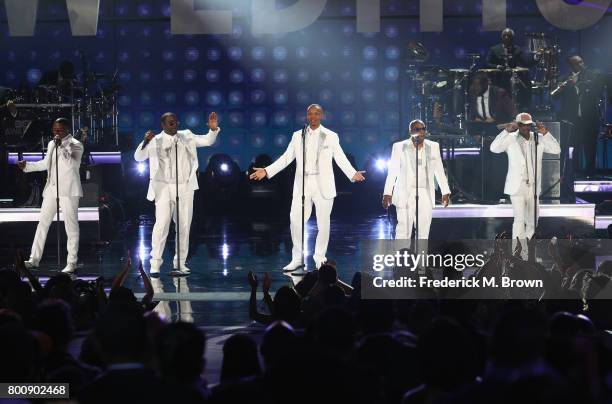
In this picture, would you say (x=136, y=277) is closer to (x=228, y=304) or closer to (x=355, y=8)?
(x=228, y=304)

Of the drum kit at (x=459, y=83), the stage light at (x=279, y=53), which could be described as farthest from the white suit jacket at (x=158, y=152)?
the stage light at (x=279, y=53)

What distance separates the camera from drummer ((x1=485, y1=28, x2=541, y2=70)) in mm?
15039

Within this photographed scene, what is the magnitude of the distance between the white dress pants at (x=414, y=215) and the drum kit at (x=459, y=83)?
11.7 ft

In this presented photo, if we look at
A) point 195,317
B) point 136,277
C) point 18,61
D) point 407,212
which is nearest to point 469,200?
point 407,212

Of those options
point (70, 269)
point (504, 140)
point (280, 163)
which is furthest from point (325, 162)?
point (70, 269)

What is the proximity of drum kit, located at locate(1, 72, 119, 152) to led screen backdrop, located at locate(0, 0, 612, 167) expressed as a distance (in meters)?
1.78

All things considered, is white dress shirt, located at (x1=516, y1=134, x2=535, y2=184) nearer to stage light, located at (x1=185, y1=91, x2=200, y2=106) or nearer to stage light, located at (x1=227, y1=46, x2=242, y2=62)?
stage light, located at (x1=227, y1=46, x2=242, y2=62)

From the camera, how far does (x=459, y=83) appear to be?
15289 mm

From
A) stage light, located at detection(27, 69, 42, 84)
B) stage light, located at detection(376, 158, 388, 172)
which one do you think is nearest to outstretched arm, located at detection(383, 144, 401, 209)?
stage light, located at detection(376, 158, 388, 172)

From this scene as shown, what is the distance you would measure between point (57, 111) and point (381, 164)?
5892mm

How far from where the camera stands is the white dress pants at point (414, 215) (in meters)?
11.6

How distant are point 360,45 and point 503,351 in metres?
15.3

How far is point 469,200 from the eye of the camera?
14.5m

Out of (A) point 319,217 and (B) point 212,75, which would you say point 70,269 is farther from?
(B) point 212,75
